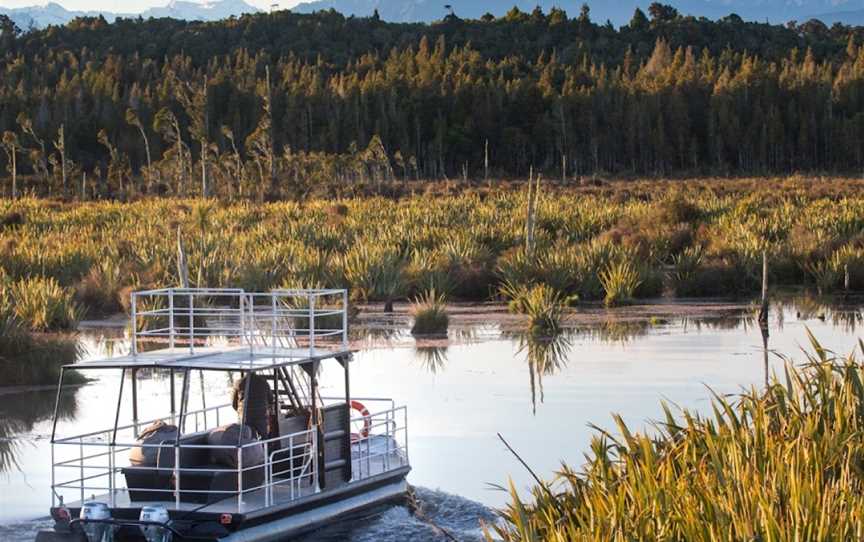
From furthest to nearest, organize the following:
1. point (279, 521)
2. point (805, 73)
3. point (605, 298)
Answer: point (805, 73) → point (605, 298) → point (279, 521)

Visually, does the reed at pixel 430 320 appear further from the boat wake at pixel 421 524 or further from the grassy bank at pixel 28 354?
the boat wake at pixel 421 524

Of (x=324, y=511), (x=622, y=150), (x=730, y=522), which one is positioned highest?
(x=622, y=150)

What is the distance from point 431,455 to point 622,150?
93.0 metres

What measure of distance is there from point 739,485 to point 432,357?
15512 mm

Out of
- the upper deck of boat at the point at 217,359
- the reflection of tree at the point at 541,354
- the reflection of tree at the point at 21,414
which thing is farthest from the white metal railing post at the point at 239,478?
the reflection of tree at the point at 541,354

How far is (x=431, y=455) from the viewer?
52.6 ft

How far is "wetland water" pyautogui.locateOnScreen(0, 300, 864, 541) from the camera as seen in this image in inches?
568

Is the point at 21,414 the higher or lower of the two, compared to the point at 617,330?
lower

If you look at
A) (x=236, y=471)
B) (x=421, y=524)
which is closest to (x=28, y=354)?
(x=421, y=524)

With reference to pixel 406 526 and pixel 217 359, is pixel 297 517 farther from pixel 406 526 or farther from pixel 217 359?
pixel 217 359

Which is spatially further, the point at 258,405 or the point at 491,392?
the point at 491,392

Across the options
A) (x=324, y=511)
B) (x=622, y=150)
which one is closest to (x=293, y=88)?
(x=622, y=150)

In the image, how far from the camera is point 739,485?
833cm

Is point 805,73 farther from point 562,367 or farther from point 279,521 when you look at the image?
point 279,521
